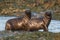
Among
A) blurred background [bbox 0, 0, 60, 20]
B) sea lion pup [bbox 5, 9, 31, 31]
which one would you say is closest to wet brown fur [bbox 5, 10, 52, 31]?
sea lion pup [bbox 5, 9, 31, 31]

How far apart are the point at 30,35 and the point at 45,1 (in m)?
24.3

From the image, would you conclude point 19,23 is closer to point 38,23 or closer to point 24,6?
point 38,23

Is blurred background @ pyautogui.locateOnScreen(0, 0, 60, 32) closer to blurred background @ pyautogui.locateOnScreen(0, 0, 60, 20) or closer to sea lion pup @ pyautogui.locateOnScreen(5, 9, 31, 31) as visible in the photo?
blurred background @ pyautogui.locateOnScreen(0, 0, 60, 20)

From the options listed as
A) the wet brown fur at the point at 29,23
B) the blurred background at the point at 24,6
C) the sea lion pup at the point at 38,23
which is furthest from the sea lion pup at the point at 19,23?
the blurred background at the point at 24,6

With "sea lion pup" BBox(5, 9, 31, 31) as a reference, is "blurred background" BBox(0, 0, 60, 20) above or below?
below

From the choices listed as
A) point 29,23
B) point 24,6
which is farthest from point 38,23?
point 24,6

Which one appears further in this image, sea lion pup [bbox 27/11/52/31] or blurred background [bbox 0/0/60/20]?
blurred background [bbox 0/0/60/20]

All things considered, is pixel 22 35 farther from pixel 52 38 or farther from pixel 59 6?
pixel 59 6

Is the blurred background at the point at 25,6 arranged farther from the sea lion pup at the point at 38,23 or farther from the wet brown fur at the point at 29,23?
the sea lion pup at the point at 38,23

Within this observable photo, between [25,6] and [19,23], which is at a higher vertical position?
[19,23]

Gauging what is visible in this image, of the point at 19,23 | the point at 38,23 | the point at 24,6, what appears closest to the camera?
the point at 38,23

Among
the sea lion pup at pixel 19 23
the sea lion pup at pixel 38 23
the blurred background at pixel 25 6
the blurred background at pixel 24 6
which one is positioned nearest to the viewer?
the sea lion pup at pixel 38 23

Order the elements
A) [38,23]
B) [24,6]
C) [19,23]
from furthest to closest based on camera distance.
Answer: [24,6], [19,23], [38,23]

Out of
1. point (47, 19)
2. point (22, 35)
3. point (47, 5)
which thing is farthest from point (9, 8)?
point (22, 35)
